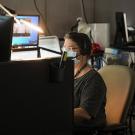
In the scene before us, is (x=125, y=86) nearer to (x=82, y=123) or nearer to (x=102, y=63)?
(x=82, y=123)

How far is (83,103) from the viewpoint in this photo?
1710 mm

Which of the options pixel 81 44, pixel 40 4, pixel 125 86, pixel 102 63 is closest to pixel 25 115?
pixel 81 44

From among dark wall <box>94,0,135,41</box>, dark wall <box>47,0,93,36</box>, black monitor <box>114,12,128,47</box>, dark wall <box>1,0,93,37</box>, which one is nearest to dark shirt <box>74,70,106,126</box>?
dark wall <box>1,0,93,37</box>

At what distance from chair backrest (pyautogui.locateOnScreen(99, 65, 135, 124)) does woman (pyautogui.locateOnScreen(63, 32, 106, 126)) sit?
0.19 m

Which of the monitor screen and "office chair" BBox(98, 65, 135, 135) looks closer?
"office chair" BBox(98, 65, 135, 135)

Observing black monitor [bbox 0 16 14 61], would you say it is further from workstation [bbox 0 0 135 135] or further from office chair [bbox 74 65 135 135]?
office chair [bbox 74 65 135 135]

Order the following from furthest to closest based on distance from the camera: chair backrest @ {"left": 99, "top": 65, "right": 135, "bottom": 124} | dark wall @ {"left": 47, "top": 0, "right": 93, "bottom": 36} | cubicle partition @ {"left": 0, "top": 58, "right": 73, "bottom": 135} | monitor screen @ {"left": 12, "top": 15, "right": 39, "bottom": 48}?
dark wall @ {"left": 47, "top": 0, "right": 93, "bottom": 36}
monitor screen @ {"left": 12, "top": 15, "right": 39, "bottom": 48}
chair backrest @ {"left": 99, "top": 65, "right": 135, "bottom": 124}
cubicle partition @ {"left": 0, "top": 58, "right": 73, "bottom": 135}

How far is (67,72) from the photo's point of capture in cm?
104

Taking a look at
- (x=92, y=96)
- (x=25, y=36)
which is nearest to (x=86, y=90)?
(x=92, y=96)

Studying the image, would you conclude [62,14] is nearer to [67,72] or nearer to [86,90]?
[86,90]

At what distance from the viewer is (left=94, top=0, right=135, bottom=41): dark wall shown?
167 inches

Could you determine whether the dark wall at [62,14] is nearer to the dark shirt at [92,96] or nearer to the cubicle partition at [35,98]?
the dark shirt at [92,96]

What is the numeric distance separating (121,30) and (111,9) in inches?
15.0

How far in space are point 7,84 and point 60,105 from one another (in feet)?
0.67
